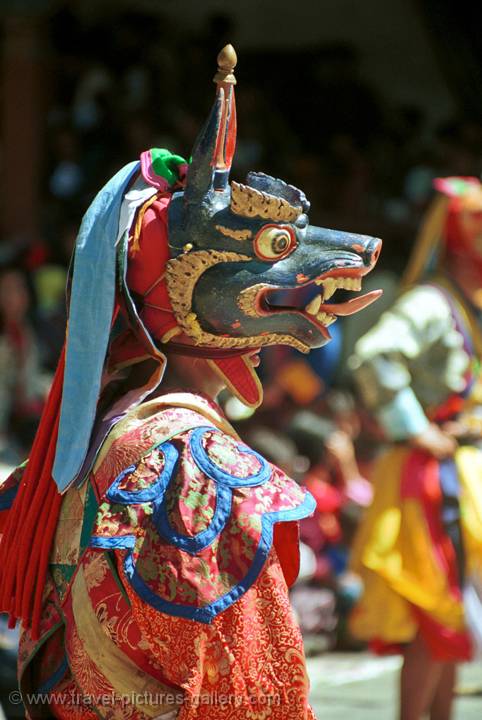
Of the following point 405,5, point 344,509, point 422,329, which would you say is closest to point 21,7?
point 405,5

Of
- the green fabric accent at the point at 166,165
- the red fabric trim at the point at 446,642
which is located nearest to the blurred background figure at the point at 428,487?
the red fabric trim at the point at 446,642

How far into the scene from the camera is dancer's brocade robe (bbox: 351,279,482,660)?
4941mm

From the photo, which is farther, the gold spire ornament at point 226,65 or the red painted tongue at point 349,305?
the red painted tongue at point 349,305

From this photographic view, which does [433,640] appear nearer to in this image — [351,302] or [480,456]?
[480,456]

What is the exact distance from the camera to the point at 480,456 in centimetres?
511

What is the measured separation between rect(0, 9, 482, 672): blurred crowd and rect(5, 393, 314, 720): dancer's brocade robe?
442 cm

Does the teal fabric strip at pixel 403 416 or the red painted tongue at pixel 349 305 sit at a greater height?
the red painted tongue at pixel 349 305

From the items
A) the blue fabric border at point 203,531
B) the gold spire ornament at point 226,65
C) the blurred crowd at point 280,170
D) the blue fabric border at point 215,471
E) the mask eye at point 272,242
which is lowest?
the blurred crowd at point 280,170

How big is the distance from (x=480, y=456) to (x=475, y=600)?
49 centimetres

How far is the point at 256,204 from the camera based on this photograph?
2812mm

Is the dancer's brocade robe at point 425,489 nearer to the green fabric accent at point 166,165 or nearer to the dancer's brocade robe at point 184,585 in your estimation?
the green fabric accent at point 166,165

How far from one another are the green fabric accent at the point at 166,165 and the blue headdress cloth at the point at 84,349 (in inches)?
8.1

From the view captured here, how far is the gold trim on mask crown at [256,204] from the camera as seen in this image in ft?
9.19

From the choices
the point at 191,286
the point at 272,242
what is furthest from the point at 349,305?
the point at 191,286
